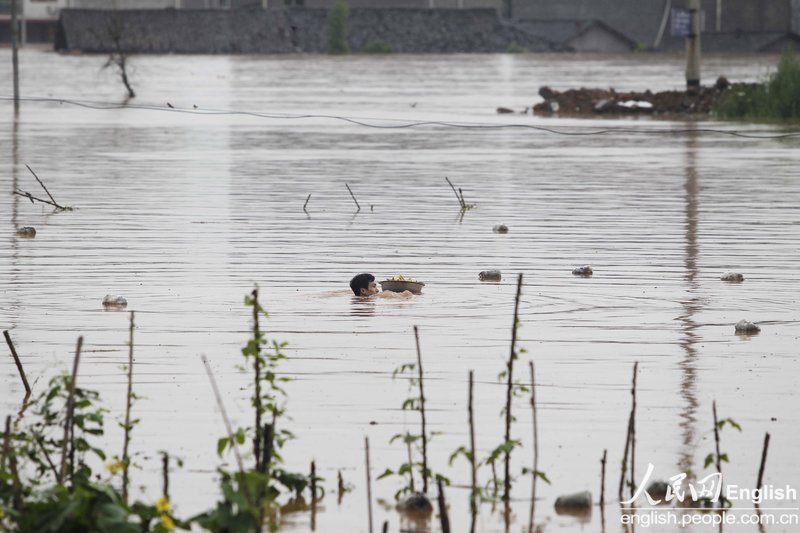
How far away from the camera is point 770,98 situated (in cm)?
3356

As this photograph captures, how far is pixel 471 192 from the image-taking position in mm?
19391

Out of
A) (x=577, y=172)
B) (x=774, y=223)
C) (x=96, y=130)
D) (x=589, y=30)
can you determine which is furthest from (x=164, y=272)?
(x=589, y=30)

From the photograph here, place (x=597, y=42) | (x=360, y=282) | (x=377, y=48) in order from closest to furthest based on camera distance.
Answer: (x=360, y=282) < (x=377, y=48) < (x=597, y=42)

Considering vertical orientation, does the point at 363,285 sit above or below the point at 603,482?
above

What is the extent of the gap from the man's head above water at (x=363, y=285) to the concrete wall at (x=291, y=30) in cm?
8723

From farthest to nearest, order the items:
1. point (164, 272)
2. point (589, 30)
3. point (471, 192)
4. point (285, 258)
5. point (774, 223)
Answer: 1. point (589, 30)
2. point (471, 192)
3. point (774, 223)
4. point (285, 258)
5. point (164, 272)

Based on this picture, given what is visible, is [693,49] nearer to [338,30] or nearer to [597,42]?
[338,30]

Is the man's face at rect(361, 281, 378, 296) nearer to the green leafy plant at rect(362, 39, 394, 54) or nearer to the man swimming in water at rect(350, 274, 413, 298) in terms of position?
the man swimming in water at rect(350, 274, 413, 298)

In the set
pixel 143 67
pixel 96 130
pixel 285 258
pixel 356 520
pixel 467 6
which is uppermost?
pixel 467 6

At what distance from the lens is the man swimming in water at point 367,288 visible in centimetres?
1112

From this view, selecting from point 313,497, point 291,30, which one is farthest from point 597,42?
point 313,497

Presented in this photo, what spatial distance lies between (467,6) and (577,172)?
3279 inches

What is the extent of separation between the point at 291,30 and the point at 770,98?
68.2 m

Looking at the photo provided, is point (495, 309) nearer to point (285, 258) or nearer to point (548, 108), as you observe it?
point (285, 258)
